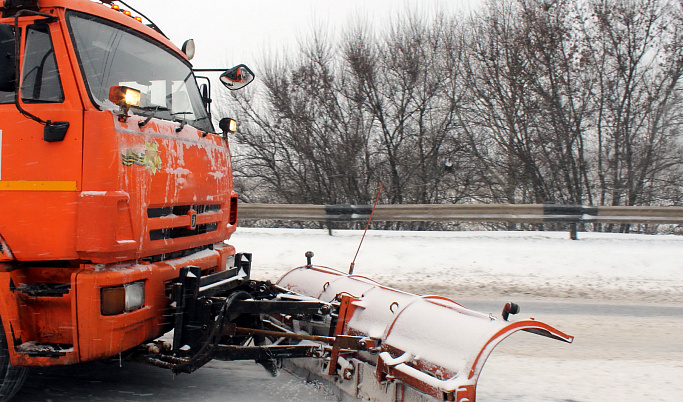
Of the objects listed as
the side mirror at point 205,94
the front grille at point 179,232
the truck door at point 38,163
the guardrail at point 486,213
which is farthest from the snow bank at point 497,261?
the truck door at point 38,163

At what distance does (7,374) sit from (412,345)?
231 cm

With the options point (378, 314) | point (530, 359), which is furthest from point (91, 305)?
point (530, 359)

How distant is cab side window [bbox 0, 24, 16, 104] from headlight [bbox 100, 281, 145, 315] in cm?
122

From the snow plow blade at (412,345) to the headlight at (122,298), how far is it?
3.96 feet

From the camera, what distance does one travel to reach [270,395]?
355 centimetres

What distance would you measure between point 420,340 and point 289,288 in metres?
1.88

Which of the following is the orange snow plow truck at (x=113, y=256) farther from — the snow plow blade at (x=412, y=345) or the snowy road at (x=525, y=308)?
the snowy road at (x=525, y=308)

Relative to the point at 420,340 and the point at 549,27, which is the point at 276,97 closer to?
the point at 549,27

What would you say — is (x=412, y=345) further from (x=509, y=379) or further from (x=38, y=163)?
(x=38, y=163)

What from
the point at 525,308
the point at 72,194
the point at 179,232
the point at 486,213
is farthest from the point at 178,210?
the point at 486,213

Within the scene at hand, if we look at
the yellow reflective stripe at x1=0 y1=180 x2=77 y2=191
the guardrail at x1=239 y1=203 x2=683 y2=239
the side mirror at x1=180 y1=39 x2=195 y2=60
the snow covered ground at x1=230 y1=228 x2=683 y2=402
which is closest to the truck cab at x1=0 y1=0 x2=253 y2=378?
the yellow reflective stripe at x1=0 y1=180 x2=77 y2=191

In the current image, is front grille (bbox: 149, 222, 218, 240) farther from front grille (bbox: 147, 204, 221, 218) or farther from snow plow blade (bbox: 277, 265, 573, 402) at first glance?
snow plow blade (bbox: 277, 265, 573, 402)

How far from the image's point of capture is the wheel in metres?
2.93

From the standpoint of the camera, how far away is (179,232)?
3.49 metres
